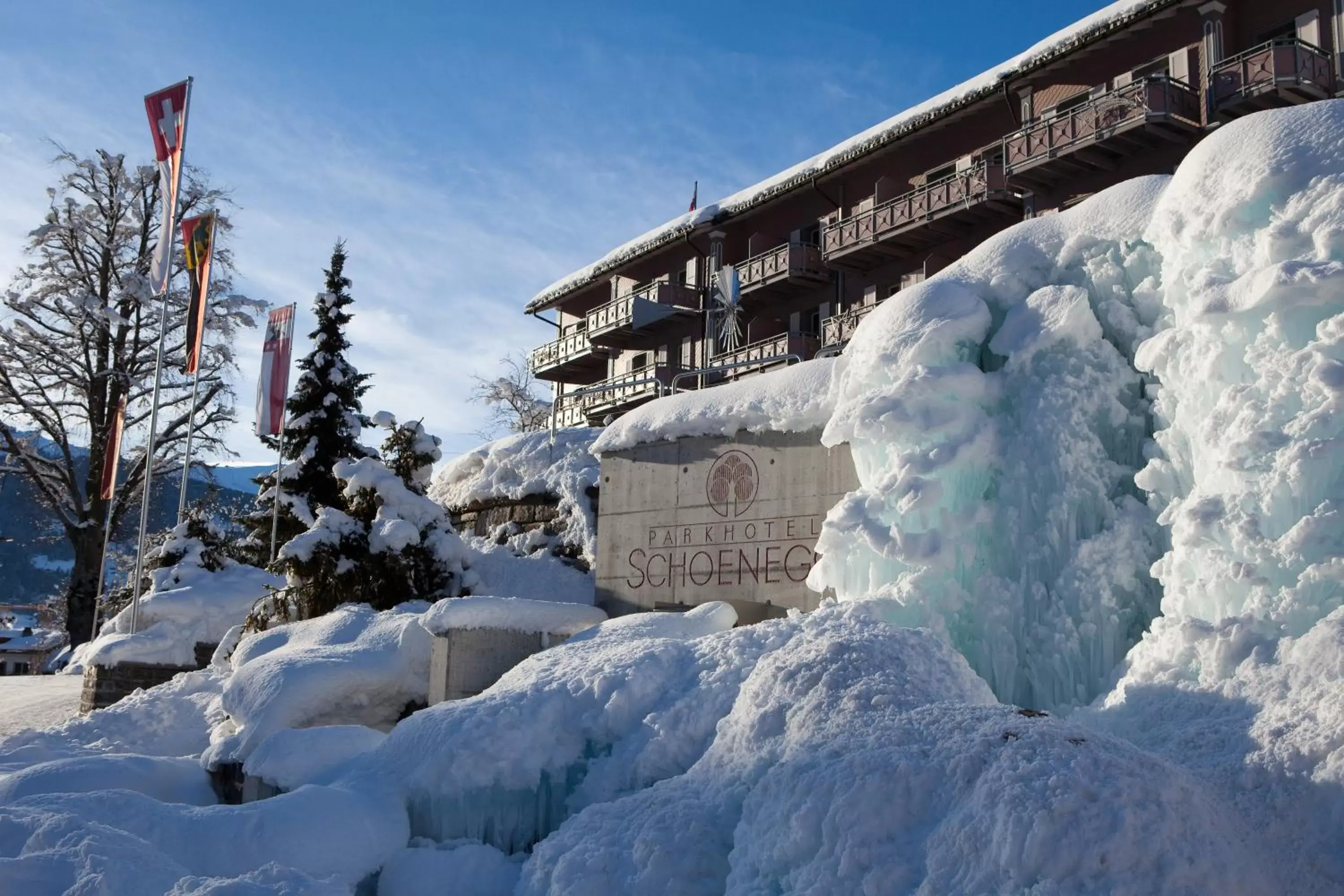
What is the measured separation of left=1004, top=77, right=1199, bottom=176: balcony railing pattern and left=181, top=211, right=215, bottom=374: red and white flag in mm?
13370

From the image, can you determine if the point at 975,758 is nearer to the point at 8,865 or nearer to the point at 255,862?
the point at 255,862

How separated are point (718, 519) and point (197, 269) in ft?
36.1

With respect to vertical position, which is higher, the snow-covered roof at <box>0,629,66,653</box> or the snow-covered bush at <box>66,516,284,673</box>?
the snow-covered bush at <box>66,516,284,673</box>

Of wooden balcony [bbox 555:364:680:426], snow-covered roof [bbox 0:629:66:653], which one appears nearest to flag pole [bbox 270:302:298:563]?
wooden balcony [bbox 555:364:680:426]

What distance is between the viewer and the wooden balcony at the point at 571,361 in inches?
1261

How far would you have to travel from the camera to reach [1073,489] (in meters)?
8.81

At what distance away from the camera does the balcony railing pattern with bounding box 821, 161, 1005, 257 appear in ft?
66.8

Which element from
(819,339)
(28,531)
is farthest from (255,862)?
(28,531)

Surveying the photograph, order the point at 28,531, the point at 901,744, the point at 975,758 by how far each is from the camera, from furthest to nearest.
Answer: the point at 28,531
the point at 901,744
the point at 975,758

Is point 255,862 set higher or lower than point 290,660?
lower

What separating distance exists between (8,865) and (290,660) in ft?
16.4

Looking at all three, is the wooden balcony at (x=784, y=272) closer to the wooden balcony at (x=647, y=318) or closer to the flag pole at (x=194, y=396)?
the wooden balcony at (x=647, y=318)

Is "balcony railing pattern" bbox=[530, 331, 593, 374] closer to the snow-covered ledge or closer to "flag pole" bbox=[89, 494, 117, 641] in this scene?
"flag pole" bbox=[89, 494, 117, 641]

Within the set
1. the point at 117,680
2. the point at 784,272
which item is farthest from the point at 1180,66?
the point at 117,680
